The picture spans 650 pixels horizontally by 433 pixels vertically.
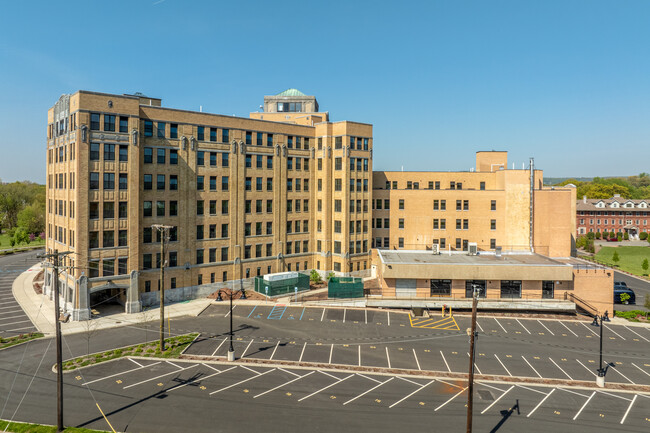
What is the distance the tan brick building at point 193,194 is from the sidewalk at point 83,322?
79.0 inches

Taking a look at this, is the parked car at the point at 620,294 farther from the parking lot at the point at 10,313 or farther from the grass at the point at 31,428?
the parking lot at the point at 10,313

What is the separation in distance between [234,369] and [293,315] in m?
15.0

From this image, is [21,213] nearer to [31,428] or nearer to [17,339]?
[17,339]

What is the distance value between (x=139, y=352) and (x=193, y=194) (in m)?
23.2

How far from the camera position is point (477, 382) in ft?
98.7

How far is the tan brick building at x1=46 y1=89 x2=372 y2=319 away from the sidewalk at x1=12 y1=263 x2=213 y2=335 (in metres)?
2.01

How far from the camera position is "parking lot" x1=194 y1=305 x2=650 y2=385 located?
33000 mm

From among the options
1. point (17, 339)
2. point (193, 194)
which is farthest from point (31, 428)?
point (193, 194)

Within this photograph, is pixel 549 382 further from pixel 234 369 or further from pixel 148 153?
pixel 148 153

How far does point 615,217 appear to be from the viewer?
12581 centimetres

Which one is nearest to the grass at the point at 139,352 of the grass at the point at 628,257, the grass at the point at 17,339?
the grass at the point at 17,339

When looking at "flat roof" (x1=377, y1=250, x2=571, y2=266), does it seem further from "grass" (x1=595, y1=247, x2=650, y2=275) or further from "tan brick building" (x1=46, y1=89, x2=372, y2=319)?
"grass" (x1=595, y1=247, x2=650, y2=275)

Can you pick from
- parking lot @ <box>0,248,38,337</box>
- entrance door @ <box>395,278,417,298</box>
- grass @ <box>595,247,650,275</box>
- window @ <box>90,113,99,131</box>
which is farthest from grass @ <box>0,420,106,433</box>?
grass @ <box>595,247,650,275</box>

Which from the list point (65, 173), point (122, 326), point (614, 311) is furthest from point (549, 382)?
point (65, 173)
